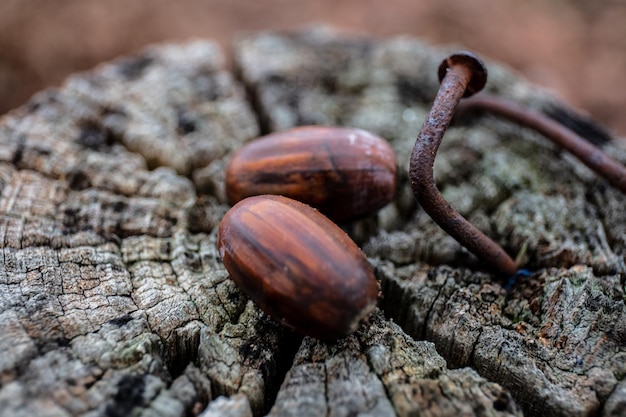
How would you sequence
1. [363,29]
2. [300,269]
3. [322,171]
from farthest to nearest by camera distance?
[363,29]
[322,171]
[300,269]

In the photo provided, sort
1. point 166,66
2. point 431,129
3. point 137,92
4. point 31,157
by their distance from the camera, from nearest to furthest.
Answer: point 431,129 → point 31,157 → point 137,92 → point 166,66

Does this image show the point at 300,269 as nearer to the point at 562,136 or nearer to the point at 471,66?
the point at 471,66

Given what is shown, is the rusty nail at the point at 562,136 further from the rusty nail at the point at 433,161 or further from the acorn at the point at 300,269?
the acorn at the point at 300,269

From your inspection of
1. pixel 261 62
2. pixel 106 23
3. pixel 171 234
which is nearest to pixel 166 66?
pixel 261 62

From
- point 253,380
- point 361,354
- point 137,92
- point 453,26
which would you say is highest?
point 453,26

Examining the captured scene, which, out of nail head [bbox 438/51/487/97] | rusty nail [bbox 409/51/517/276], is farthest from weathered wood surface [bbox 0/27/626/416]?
nail head [bbox 438/51/487/97]

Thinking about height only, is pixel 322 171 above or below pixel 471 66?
below

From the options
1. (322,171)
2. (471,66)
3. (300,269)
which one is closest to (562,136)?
(471,66)

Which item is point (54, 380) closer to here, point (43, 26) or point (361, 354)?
point (361, 354)
